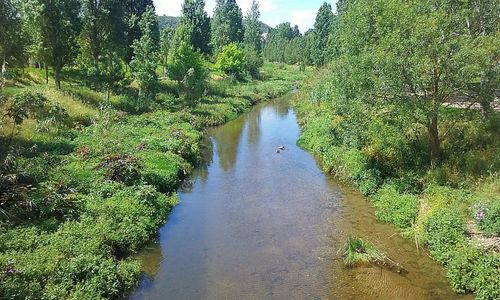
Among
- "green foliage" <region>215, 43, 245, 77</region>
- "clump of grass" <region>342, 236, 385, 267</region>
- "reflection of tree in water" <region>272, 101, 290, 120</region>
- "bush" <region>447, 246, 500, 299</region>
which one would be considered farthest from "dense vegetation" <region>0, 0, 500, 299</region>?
"green foliage" <region>215, 43, 245, 77</region>

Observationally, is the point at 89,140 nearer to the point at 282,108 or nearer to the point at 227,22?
the point at 282,108

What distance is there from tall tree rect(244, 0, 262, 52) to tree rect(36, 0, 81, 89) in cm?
7638

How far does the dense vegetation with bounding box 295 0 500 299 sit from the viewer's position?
1912cm

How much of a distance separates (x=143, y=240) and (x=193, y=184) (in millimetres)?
9942

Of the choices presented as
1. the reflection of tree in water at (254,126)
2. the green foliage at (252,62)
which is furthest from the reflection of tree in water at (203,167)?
the green foliage at (252,62)

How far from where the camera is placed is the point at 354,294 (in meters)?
16.6

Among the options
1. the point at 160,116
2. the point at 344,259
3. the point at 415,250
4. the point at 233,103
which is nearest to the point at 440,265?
the point at 415,250

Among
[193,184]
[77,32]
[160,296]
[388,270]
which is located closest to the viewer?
[160,296]

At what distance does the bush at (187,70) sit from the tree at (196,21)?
20731 millimetres

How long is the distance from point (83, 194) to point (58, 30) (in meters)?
25.1

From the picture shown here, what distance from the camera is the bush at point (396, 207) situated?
21766 mm

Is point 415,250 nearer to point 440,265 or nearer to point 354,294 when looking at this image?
point 440,265

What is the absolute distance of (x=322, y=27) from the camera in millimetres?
105688

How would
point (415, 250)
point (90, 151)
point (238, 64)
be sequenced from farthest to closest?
point (238, 64)
point (90, 151)
point (415, 250)
